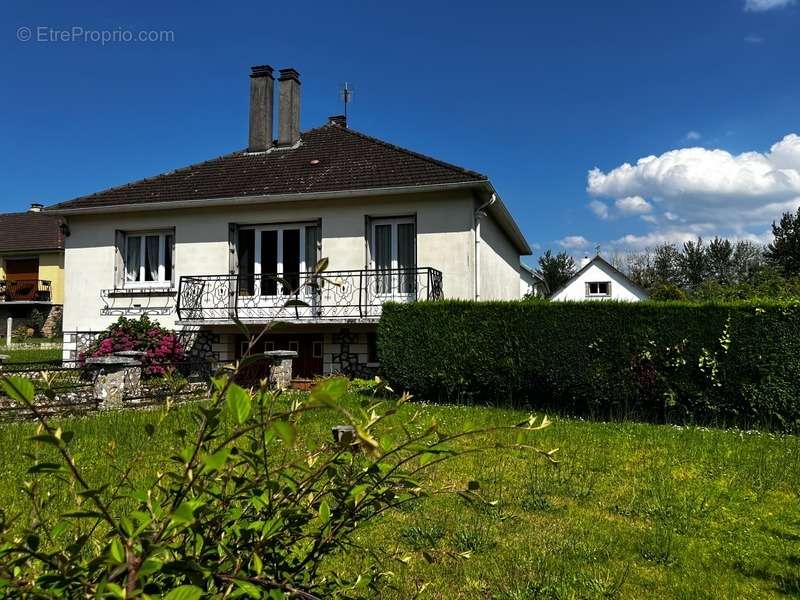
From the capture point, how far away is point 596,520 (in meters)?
4.49

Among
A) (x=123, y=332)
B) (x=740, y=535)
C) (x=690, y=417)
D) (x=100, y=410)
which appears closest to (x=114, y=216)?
(x=123, y=332)

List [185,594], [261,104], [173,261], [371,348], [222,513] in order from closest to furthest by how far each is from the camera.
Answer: [185,594] < [222,513] < [371,348] < [173,261] < [261,104]

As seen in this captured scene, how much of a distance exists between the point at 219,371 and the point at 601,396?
853 centimetres

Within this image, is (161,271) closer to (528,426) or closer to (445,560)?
(445,560)

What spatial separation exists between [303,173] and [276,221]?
1.54 meters

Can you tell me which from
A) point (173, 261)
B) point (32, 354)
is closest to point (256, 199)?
point (173, 261)

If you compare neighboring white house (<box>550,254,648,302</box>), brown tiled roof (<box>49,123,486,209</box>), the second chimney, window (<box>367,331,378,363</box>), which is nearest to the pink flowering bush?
brown tiled roof (<box>49,123,486,209</box>)

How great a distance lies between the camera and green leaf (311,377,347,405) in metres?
0.94

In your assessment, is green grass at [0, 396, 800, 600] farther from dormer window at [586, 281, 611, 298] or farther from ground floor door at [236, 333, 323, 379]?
dormer window at [586, 281, 611, 298]

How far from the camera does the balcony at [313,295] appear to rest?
13.5m

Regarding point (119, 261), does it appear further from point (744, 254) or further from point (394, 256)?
point (744, 254)

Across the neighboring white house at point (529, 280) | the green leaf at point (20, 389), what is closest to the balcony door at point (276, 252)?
the green leaf at point (20, 389)

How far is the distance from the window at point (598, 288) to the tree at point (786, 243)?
11.4 metres

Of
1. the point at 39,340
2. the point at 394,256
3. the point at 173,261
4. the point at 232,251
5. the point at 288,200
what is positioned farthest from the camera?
the point at 39,340
